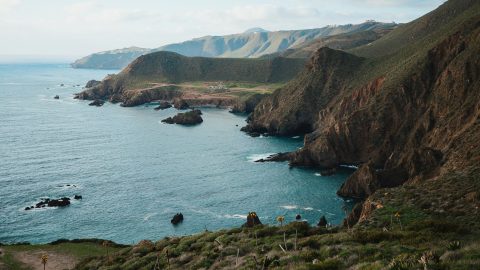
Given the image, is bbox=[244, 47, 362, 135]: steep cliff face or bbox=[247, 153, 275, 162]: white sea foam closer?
bbox=[247, 153, 275, 162]: white sea foam

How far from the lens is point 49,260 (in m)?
48.1

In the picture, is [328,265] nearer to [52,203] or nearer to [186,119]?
[52,203]

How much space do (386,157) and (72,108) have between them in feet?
454

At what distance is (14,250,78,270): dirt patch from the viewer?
46.2 metres

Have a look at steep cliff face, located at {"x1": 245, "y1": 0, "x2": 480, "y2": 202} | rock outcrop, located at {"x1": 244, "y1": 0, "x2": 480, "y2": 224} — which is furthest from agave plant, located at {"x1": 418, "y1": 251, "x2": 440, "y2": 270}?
steep cliff face, located at {"x1": 245, "y1": 0, "x2": 480, "y2": 202}

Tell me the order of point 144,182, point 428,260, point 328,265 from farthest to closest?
1. point 144,182
2. point 328,265
3. point 428,260

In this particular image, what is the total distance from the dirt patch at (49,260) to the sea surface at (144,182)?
13662 millimetres

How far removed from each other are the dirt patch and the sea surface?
44.8 feet

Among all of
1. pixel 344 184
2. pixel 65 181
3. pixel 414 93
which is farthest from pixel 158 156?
pixel 414 93

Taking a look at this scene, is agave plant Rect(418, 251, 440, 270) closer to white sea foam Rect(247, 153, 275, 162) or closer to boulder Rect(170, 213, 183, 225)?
boulder Rect(170, 213, 183, 225)

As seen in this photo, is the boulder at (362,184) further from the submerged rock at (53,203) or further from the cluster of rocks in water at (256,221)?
the submerged rock at (53,203)

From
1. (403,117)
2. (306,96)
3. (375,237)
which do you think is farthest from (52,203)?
(306,96)

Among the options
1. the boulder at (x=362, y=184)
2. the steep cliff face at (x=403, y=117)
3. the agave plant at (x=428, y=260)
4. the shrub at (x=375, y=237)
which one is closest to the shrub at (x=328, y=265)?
the agave plant at (x=428, y=260)

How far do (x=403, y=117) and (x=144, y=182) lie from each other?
52.0 metres
